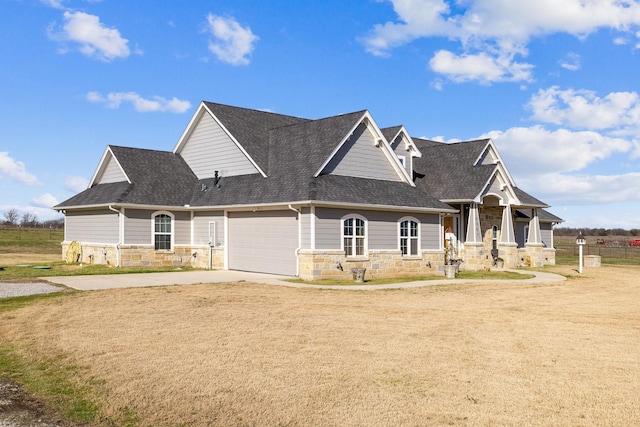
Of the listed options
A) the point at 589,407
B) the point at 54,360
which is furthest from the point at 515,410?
the point at 54,360

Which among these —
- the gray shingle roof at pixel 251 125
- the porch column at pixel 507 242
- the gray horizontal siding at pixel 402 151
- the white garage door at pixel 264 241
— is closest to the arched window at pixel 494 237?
the porch column at pixel 507 242

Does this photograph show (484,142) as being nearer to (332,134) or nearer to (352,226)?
(332,134)

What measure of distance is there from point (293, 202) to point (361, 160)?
528cm

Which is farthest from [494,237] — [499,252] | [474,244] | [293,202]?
[293,202]

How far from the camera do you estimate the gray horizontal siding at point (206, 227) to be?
2831 centimetres

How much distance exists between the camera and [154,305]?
15805mm

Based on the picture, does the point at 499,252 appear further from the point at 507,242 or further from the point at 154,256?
the point at 154,256

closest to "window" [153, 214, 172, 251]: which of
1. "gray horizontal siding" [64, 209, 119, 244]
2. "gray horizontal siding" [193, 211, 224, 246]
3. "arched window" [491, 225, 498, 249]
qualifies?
"gray horizontal siding" [193, 211, 224, 246]

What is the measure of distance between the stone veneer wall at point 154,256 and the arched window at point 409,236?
8552 mm

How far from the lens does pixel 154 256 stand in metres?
28.5

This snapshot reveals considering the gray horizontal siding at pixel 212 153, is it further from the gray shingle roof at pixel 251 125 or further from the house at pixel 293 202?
the gray shingle roof at pixel 251 125

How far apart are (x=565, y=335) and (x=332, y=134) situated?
54.1ft

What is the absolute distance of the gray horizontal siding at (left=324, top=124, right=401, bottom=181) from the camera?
2633cm

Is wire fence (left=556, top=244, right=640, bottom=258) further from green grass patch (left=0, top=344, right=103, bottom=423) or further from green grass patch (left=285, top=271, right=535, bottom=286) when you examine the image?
green grass patch (left=0, top=344, right=103, bottom=423)
